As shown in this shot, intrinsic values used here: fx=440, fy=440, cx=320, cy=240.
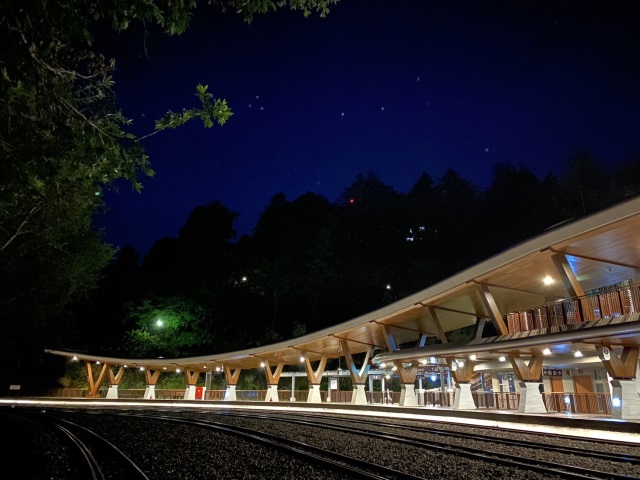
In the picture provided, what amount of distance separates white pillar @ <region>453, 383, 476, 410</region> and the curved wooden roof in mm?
2189

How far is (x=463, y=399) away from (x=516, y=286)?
5.60 metres

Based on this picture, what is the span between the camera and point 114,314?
5494cm

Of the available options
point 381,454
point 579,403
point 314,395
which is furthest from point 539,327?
point 314,395

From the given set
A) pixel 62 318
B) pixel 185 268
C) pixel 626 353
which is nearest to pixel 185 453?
pixel 626 353

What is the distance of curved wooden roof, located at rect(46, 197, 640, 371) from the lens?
11750mm

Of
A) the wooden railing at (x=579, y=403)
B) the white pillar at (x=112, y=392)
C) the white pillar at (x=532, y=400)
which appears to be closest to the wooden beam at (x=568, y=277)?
the white pillar at (x=532, y=400)

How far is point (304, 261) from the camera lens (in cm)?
5978

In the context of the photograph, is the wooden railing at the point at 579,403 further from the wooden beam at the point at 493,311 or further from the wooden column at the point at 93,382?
the wooden column at the point at 93,382

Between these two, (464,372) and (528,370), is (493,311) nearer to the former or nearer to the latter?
(528,370)

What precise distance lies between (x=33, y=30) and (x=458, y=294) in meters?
16.7

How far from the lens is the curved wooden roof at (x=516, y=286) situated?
11750mm

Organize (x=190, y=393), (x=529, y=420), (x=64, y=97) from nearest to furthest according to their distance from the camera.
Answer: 1. (x=64, y=97)
2. (x=529, y=420)
3. (x=190, y=393)

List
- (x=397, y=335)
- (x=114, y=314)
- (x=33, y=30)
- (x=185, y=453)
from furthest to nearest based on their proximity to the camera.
Result: (x=114, y=314)
(x=397, y=335)
(x=185, y=453)
(x=33, y=30)

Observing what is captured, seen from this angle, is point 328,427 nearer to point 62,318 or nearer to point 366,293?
point 62,318
